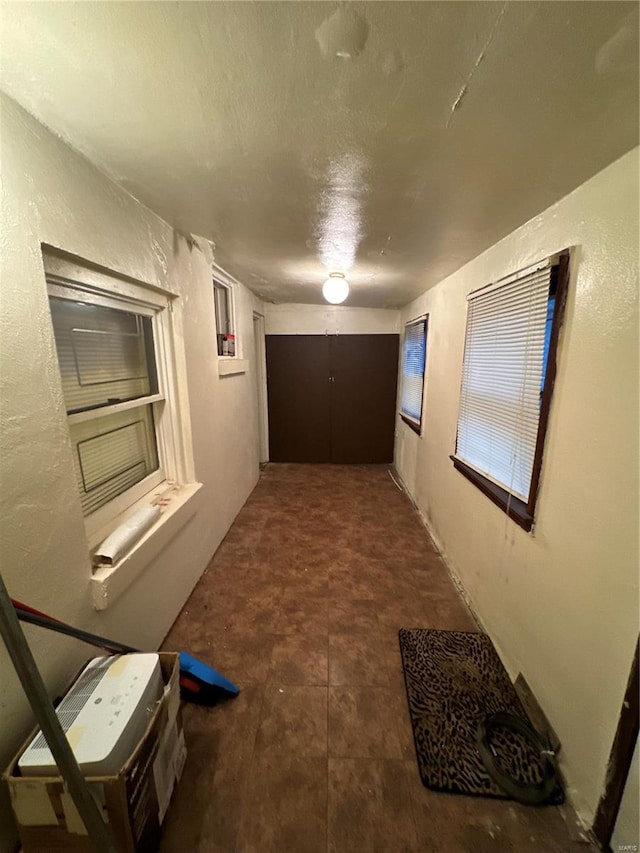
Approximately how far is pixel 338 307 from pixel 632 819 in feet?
14.5

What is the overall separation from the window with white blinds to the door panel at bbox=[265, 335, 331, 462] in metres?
2.68

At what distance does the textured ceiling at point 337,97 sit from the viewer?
622mm

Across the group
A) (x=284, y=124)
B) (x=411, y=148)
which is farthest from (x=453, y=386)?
(x=284, y=124)

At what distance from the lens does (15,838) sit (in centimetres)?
90

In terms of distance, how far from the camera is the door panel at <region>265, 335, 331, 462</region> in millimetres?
4395

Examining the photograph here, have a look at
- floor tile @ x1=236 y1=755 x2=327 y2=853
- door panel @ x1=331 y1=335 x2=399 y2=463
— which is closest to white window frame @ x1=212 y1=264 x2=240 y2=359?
door panel @ x1=331 y1=335 x2=399 y2=463

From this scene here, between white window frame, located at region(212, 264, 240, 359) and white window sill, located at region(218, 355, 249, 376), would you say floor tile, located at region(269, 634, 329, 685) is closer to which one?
white window sill, located at region(218, 355, 249, 376)

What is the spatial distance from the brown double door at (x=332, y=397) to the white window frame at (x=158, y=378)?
8.50 feet

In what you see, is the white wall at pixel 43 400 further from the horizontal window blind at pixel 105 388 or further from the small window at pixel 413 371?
the small window at pixel 413 371

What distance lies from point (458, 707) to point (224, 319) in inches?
125

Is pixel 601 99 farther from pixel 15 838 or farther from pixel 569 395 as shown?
pixel 15 838

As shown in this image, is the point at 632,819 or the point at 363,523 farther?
the point at 363,523

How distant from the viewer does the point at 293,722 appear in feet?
4.39

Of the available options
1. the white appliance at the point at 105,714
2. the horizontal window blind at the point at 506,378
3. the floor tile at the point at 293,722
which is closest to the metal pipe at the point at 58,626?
the white appliance at the point at 105,714
